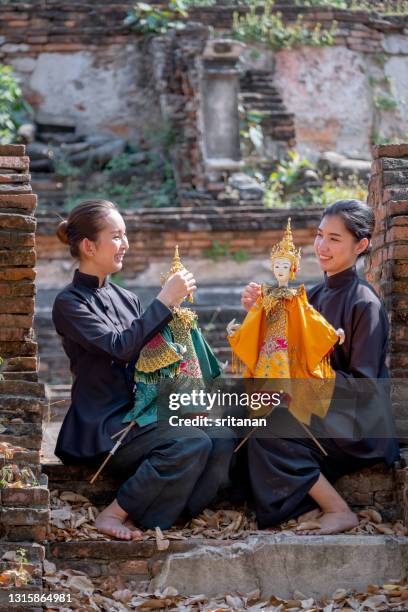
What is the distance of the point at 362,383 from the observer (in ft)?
17.4

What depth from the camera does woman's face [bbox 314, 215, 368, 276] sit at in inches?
218

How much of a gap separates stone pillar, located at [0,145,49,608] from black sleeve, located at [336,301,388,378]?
3.99ft

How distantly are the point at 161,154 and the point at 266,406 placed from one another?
9.59 meters

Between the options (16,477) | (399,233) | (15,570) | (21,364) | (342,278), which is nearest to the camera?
(15,570)

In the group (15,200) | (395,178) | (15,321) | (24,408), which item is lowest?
(24,408)

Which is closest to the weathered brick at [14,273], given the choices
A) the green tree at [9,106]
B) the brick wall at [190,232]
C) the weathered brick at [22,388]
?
the weathered brick at [22,388]

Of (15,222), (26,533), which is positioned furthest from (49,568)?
(15,222)

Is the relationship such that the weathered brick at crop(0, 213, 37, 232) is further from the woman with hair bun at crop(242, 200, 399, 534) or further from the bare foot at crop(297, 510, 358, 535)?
the bare foot at crop(297, 510, 358, 535)

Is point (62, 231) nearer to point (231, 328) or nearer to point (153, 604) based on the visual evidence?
point (231, 328)

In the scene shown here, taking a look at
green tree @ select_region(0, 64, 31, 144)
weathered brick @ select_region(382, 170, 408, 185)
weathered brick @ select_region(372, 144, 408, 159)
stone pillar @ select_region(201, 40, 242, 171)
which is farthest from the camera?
green tree @ select_region(0, 64, 31, 144)

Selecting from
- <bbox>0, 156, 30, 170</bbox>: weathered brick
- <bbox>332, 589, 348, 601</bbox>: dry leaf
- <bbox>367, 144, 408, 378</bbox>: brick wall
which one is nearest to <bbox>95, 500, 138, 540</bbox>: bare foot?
<bbox>332, 589, 348, 601</bbox>: dry leaf

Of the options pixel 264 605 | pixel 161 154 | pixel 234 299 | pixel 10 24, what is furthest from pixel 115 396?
pixel 10 24

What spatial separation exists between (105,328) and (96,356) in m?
0.13

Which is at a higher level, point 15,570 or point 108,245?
point 108,245
